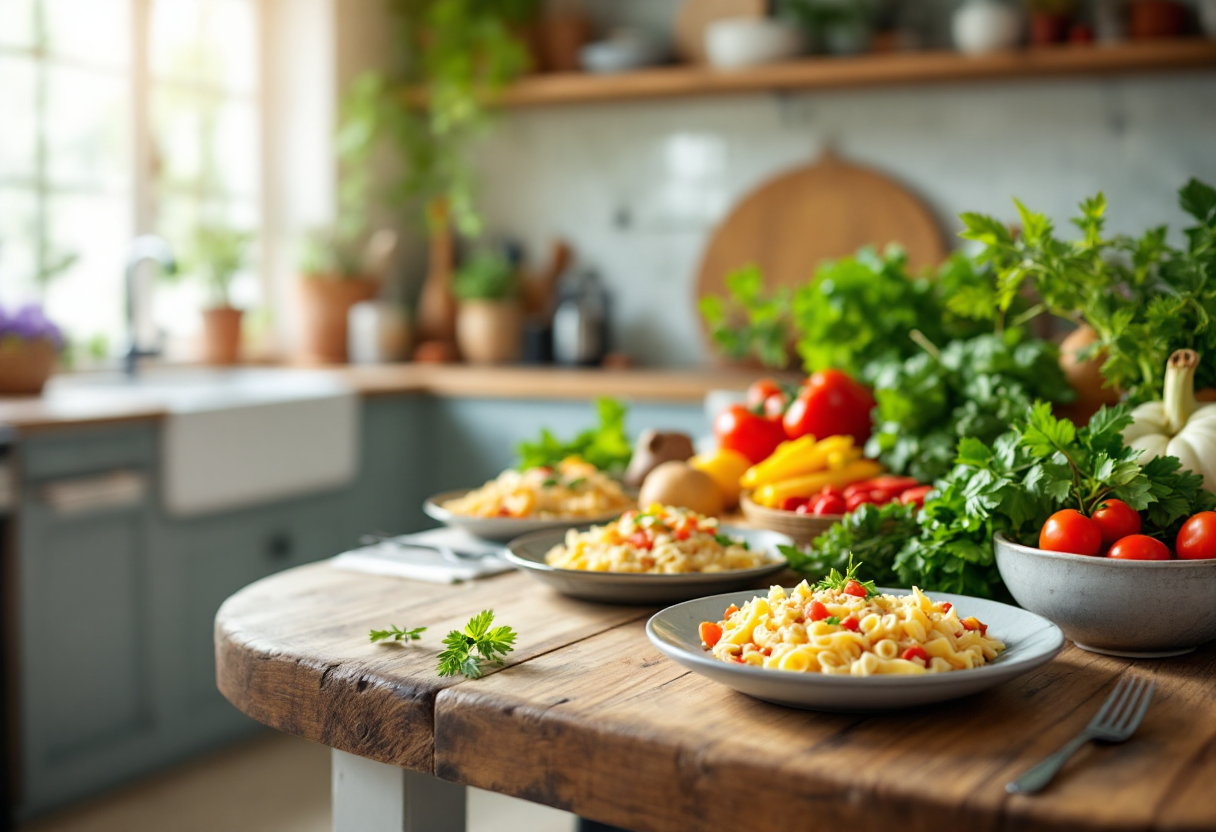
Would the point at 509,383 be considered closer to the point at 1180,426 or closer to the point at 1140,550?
the point at 1180,426

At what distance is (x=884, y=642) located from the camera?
2.99 ft

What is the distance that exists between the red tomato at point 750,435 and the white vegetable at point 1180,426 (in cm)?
64

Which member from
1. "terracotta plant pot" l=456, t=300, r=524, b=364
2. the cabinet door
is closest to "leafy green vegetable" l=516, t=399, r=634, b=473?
the cabinet door

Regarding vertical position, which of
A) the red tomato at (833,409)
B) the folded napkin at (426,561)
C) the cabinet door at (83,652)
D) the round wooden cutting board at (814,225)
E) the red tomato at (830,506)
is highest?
the round wooden cutting board at (814,225)

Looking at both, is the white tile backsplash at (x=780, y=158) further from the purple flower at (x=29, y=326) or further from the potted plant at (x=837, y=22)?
the purple flower at (x=29, y=326)

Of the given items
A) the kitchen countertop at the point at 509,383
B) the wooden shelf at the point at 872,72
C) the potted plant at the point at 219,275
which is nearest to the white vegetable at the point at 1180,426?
the kitchen countertop at the point at 509,383

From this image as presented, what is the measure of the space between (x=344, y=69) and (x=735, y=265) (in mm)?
1611

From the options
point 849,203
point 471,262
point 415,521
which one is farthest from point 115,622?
point 849,203

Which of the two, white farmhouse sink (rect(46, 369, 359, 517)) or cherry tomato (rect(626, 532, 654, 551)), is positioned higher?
cherry tomato (rect(626, 532, 654, 551))

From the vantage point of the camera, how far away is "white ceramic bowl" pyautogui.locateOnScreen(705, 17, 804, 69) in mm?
3885

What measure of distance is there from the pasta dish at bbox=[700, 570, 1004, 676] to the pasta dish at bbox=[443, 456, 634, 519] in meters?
0.57

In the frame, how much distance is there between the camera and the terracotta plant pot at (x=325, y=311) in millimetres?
4297

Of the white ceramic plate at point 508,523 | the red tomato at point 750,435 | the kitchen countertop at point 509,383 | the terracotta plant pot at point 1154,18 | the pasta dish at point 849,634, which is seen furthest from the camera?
the terracotta plant pot at point 1154,18

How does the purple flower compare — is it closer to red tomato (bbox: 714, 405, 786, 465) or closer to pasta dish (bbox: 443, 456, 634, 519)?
pasta dish (bbox: 443, 456, 634, 519)
